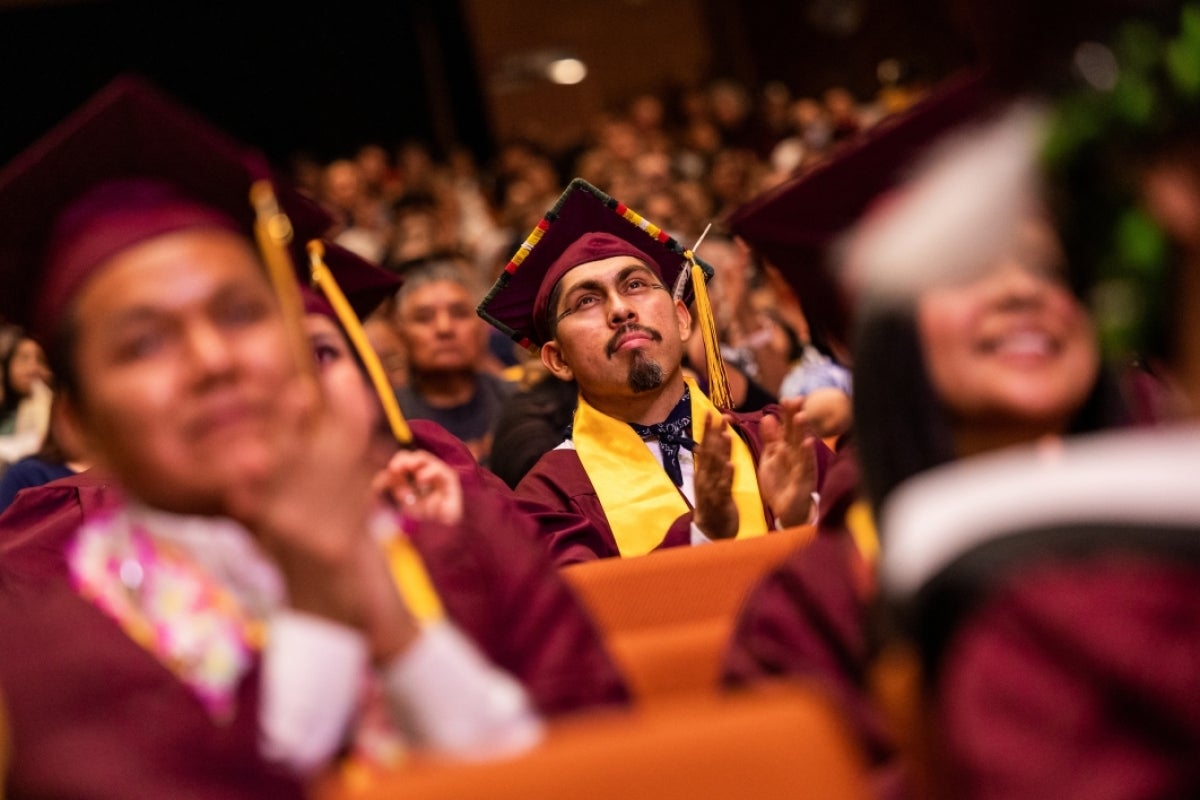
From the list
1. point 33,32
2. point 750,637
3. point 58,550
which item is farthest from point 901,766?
point 33,32

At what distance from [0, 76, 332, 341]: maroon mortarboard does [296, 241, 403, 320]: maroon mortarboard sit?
0.37 metres

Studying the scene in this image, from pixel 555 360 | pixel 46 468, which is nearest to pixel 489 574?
pixel 555 360

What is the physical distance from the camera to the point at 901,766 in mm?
1349

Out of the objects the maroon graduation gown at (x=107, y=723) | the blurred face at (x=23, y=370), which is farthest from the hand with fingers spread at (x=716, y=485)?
the blurred face at (x=23, y=370)

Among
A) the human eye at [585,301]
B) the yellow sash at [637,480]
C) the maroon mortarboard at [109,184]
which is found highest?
the maroon mortarboard at [109,184]

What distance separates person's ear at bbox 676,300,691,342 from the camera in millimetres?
3446

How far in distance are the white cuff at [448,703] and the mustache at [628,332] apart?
195cm

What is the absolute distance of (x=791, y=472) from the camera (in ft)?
8.47

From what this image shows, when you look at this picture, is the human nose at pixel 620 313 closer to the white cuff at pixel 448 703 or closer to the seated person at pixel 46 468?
the seated person at pixel 46 468

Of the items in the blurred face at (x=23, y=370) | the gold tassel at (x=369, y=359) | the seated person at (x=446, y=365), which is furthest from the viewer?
the blurred face at (x=23, y=370)

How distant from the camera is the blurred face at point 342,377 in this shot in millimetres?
1808

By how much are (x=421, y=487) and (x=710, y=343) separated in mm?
1427

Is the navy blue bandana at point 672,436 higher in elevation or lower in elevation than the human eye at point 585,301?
lower

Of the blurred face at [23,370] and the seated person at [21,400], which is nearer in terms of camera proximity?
the seated person at [21,400]
